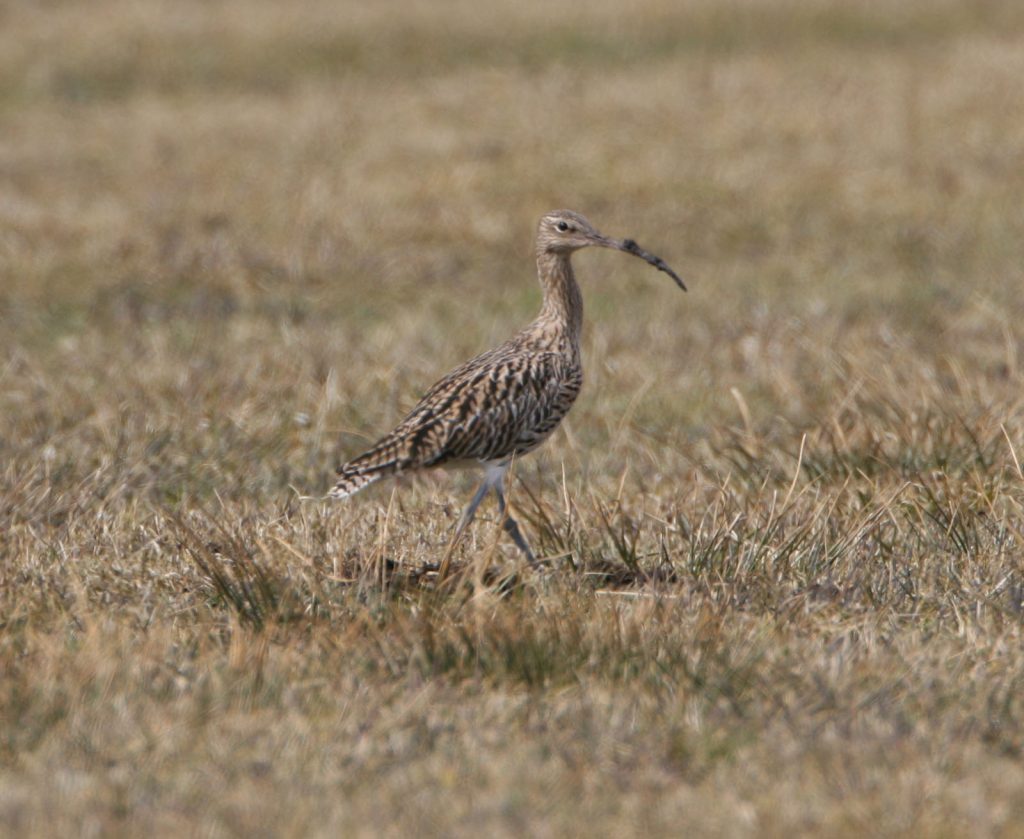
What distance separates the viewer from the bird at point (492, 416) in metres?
5.94

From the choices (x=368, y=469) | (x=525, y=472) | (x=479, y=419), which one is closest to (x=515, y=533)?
(x=479, y=419)

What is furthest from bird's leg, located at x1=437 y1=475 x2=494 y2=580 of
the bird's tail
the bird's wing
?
the bird's tail

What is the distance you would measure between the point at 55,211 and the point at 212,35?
8050 mm

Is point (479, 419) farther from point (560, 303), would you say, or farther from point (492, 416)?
point (560, 303)

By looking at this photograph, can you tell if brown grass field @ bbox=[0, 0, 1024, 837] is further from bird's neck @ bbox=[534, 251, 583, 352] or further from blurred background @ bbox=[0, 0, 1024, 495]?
bird's neck @ bbox=[534, 251, 583, 352]

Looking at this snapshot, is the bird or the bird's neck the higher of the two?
the bird's neck

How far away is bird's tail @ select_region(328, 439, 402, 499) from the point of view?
19.4 feet

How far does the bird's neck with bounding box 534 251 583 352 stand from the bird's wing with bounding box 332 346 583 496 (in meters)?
0.26

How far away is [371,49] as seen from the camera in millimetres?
20719

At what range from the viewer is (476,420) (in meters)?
5.95

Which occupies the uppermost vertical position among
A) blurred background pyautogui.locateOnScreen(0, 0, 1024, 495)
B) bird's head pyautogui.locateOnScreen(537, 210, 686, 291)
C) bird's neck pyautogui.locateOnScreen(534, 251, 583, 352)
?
bird's head pyautogui.locateOnScreen(537, 210, 686, 291)

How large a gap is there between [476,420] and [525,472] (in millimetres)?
1563

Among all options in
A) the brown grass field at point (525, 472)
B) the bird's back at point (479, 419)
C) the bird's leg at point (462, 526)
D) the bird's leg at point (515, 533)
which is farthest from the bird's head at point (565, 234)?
the bird's leg at point (515, 533)

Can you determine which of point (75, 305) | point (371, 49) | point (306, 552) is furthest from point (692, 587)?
point (371, 49)
